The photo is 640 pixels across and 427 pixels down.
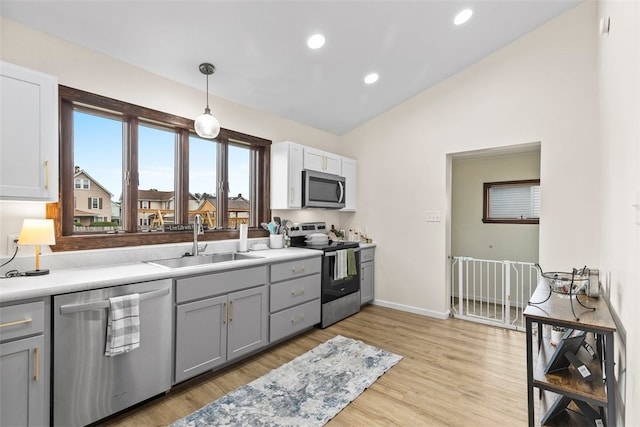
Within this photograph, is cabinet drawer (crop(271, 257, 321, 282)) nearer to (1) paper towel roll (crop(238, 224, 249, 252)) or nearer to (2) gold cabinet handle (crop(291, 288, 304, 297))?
(2) gold cabinet handle (crop(291, 288, 304, 297))

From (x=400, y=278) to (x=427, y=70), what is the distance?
264cm

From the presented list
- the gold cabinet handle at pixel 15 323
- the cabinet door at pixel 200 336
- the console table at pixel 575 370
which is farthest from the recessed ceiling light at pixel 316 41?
→ the gold cabinet handle at pixel 15 323

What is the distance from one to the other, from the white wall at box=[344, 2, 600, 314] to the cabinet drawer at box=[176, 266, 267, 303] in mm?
2192

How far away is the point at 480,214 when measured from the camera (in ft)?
16.1

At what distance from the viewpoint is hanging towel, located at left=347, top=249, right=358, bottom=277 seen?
3.82m

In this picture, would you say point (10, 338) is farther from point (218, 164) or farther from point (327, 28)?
point (327, 28)

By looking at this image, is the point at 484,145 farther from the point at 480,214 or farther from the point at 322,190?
the point at 322,190

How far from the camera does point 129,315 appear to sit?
1907 millimetres

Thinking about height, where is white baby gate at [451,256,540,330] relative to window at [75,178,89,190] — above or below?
below

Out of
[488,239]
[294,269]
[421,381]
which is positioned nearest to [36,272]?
[294,269]

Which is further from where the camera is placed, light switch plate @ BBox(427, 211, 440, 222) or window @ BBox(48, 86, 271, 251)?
light switch plate @ BBox(427, 211, 440, 222)

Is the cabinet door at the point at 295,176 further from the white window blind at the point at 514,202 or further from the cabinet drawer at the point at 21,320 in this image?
the white window blind at the point at 514,202

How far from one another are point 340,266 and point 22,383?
277 cm

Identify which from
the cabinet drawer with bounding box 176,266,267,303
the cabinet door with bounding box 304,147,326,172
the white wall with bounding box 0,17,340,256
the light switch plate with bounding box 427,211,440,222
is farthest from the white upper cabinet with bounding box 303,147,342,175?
the cabinet drawer with bounding box 176,266,267,303
